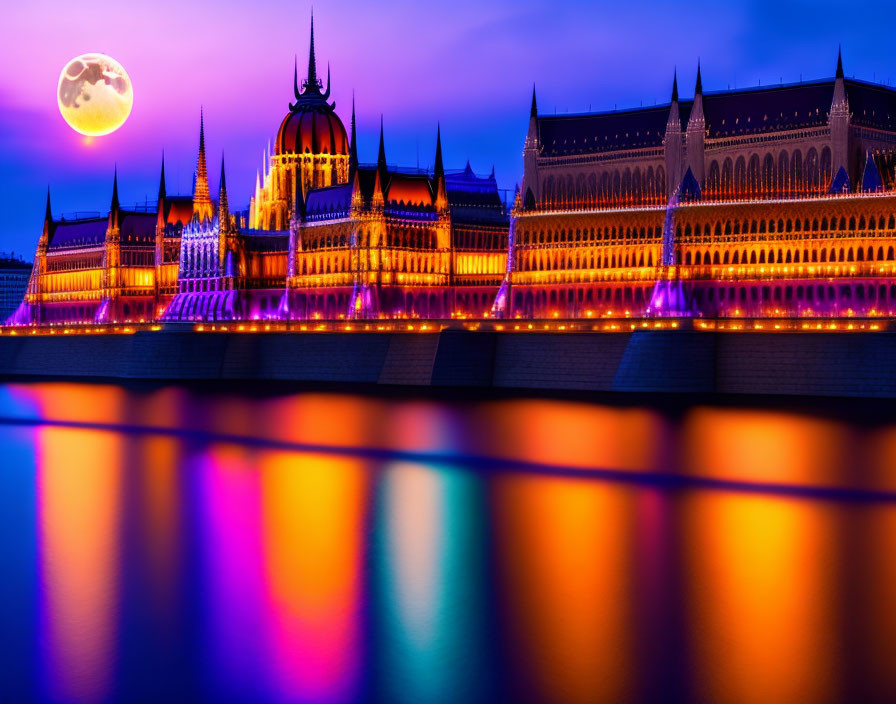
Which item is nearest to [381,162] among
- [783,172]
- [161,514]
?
[783,172]

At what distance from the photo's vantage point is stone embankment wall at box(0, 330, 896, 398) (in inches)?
2768

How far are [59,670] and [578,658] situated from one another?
958cm

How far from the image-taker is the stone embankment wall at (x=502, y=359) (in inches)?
2768

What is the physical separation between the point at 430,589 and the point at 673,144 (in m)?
72.2

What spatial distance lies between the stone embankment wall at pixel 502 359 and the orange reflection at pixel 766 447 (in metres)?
6.40

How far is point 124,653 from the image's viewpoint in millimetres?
25750

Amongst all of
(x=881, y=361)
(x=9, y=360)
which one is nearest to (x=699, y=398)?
(x=881, y=361)

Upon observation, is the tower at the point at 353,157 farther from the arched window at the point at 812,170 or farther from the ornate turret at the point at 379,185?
the arched window at the point at 812,170

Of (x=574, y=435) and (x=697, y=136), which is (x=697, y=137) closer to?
(x=697, y=136)

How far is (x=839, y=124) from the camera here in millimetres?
88562

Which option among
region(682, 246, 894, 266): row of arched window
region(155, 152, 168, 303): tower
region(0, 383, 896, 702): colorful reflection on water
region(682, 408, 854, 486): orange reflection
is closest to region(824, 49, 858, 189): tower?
→ region(682, 246, 894, 266): row of arched window

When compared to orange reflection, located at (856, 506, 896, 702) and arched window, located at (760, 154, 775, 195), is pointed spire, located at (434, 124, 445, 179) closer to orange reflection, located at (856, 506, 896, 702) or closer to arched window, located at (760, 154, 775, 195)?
arched window, located at (760, 154, 775, 195)

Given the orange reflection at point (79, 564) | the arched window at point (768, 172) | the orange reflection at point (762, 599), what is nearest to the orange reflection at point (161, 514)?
the orange reflection at point (79, 564)

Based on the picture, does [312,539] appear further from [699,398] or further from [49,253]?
[49,253]
